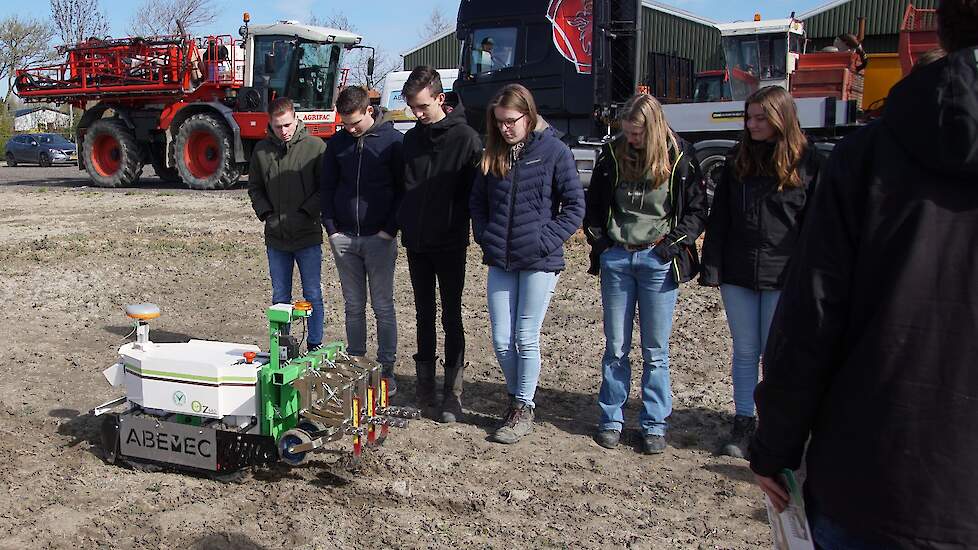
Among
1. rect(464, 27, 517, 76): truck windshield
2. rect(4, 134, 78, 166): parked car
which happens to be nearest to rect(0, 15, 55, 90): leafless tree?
rect(4, 134, 78, 166): parked car

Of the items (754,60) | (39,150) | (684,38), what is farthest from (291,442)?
(39,150)

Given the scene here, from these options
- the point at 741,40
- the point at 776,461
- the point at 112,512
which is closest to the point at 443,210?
the point at 112,512

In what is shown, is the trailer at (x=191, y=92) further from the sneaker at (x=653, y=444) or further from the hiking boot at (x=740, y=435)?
the hiking boot at (x=740, y=435)

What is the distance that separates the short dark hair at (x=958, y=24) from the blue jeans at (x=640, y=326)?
2.81m

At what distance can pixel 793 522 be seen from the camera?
6.02 ft

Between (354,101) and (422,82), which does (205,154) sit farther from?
(422,82)

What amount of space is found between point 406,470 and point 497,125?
1.74 meters

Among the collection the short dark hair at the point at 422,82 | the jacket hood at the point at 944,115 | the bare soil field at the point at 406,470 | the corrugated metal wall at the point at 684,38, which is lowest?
the bare soil field at the point at 406,470

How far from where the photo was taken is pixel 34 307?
24.8 ft

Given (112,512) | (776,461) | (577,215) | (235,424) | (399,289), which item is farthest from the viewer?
(399,289)

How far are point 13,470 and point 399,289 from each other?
4.37 m

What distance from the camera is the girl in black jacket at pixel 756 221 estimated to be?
13.7ft

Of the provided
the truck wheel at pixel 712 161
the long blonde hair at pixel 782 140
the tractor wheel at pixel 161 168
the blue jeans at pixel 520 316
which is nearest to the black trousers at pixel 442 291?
the blue jeans at pixel 520 316

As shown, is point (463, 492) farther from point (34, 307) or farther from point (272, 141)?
point (34, 307)
